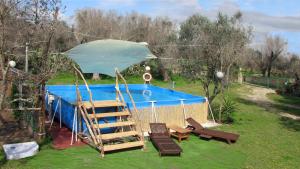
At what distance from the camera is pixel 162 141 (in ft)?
36.7

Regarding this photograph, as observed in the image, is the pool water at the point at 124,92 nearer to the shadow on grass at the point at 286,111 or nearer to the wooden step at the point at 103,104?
the shadow on grass at the point at 286,111

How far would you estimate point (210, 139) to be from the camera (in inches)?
499

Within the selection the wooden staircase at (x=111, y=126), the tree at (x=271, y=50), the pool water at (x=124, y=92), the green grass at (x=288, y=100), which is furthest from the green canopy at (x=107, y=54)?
the tree at (x=271, y=50)

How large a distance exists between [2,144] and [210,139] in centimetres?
726

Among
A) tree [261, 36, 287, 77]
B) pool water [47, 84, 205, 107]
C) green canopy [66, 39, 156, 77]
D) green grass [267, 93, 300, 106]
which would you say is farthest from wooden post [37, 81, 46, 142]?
tree [261, 36, 287, 77]

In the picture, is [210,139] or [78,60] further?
[78,60]

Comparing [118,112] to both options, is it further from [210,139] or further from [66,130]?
[210,139]

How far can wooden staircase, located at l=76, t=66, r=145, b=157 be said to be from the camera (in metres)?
Answer: 10.7

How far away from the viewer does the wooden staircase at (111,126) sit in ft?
35.1

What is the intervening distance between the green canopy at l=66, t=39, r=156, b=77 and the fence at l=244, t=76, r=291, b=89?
1024 inches

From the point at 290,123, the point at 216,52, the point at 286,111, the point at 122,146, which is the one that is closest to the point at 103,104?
the point at 122,146

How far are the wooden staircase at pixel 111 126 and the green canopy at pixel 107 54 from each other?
1547 mm

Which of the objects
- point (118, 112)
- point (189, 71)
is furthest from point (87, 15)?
point (118, 112)

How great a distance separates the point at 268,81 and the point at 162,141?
31916 mm
